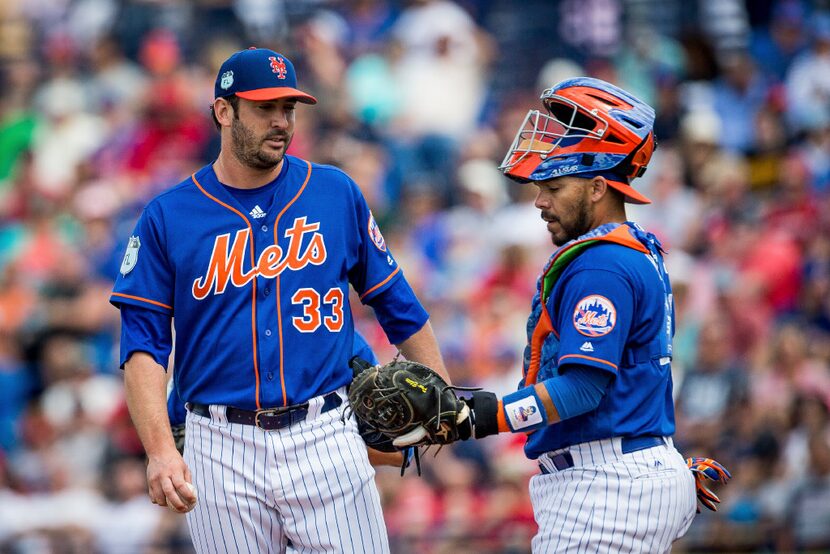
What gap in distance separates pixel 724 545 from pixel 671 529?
3.76m

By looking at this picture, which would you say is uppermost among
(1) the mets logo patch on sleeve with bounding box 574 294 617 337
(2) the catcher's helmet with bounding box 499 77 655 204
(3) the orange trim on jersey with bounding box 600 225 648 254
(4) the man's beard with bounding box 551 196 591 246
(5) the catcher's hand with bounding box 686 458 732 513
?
(2) the catcher's helmet with bounding box 499 77 655 204

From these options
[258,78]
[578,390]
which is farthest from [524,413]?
[258,78]

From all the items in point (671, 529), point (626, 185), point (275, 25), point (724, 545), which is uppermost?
point (275, 25)

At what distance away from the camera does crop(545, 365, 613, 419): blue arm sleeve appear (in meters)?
4.35

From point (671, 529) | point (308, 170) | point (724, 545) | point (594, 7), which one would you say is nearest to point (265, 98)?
point (308, 170)

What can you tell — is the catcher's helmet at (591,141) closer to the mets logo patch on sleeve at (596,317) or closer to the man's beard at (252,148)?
the mets logo patch on sleeve at (596,317)

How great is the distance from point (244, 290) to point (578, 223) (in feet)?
3.82

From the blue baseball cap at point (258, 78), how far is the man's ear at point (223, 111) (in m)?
0.04

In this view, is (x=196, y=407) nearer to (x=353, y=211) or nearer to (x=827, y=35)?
(x=353, y=211)

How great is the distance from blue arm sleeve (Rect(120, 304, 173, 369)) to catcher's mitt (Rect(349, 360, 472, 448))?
0.72 meters

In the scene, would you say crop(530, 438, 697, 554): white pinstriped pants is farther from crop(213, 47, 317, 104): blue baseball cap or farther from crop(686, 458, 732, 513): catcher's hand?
crop(213, 47, 317, 104): blue baseball cap

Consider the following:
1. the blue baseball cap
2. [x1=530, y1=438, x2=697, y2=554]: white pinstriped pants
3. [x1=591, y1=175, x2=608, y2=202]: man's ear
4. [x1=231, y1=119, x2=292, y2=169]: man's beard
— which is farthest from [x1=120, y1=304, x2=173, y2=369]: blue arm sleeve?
[x1=591, y1=175, x2=608, y2=202]: man's ear

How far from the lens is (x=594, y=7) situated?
12.2 metres

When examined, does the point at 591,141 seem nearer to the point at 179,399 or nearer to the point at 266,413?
the point at 266,413
